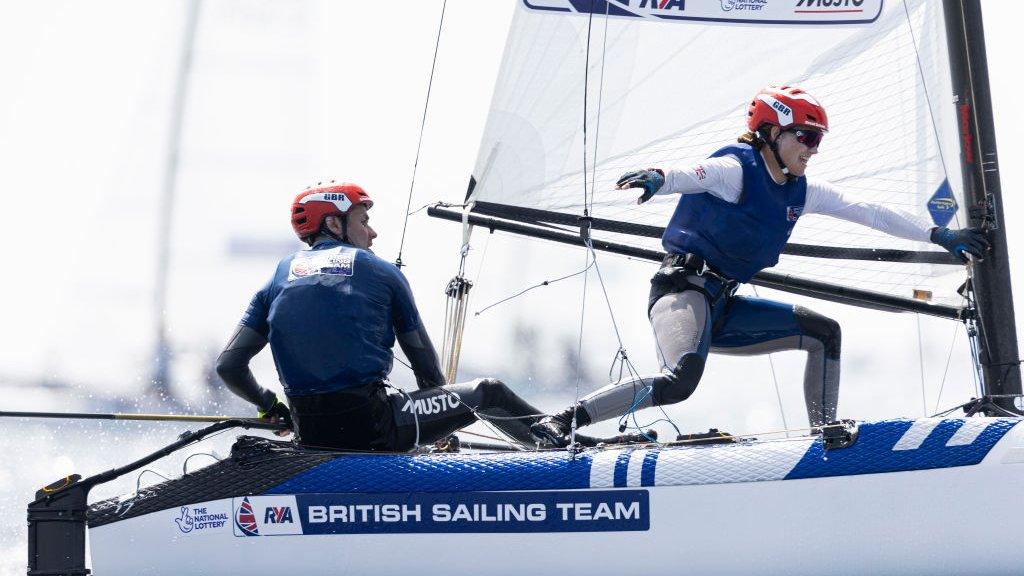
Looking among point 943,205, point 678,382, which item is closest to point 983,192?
point 943,205

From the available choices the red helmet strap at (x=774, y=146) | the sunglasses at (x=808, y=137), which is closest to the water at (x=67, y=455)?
the red helmet strap at (x=774, y=146)

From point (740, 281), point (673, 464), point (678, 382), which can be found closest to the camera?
point (673, 464)

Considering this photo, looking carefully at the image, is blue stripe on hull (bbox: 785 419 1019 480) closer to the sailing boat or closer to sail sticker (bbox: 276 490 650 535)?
the sailing boat

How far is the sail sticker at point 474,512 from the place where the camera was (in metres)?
4.07

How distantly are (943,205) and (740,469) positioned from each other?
186 cm

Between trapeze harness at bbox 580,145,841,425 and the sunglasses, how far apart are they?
0.14 meters

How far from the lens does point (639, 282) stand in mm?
9945

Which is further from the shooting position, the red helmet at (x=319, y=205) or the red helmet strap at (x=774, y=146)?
the red helmet strap at (x=774, y=146)

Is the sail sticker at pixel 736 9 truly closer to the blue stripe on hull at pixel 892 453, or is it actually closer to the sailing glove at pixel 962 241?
the sailing glove at pixel 962 241

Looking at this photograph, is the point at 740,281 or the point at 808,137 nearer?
the point at 808,137

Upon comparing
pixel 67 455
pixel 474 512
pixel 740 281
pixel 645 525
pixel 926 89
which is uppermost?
pixel 67 455

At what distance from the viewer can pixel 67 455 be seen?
1045 cm

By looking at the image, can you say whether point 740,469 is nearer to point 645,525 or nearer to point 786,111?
point 645,525

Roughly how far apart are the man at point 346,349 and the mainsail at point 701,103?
120 cm
